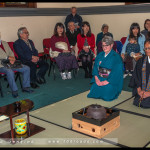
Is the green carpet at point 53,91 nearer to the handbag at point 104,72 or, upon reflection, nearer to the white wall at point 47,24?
the handbag at point 104,72

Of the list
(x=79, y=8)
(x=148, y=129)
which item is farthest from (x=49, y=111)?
(x=79, y=8)

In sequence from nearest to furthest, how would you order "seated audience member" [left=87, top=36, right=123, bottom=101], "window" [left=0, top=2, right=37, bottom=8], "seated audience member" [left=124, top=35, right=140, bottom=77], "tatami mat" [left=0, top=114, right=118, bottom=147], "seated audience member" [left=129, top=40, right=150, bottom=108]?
"tatami mat" [left=0, top=114, right=118, bottom=147] < "seated audience member" [left=129, top=40, right=150, bottom=108] < "seated audience member" [left=87, top=36, right=123, bottom=101] < "seated audience member" [left=124, top=35, right=140, bottom=77] < "window" [left=0, top=2, right=37, bottom=8]

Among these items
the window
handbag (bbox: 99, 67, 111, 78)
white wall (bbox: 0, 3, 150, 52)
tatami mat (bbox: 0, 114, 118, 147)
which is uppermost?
the window

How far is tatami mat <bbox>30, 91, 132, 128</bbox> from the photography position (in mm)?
2639

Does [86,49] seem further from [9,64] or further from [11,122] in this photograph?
[11,122]

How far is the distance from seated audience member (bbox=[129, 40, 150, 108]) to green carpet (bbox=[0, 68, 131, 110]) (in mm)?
1250

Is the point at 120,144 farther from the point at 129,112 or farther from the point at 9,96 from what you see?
the point at 9,96

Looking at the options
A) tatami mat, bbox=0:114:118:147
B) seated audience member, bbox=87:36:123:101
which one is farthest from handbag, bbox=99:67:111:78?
tatami mat, bbox=0:114:118:147

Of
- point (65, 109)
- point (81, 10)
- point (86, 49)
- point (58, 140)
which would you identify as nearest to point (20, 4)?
point (81, 10)

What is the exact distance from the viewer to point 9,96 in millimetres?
4047

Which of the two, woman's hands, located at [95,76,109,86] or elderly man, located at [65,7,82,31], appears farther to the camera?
elderly man, located at [65,7,82,31]

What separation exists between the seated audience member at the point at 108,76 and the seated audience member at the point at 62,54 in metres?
1.64

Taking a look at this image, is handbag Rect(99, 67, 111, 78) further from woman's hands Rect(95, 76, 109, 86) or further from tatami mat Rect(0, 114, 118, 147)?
tatami mat Rect(0, 114, 118, 147)

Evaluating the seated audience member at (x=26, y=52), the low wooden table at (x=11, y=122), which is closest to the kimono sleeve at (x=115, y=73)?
the low wooden table at (x=11, y=122)
